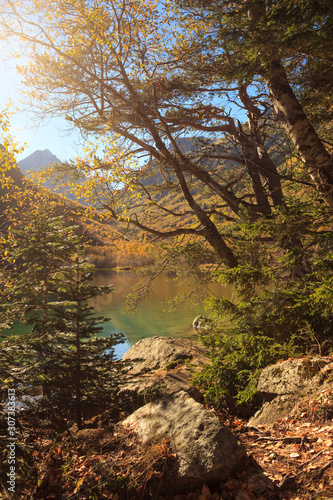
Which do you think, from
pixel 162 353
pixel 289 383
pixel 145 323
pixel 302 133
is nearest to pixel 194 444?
pixel 289 383

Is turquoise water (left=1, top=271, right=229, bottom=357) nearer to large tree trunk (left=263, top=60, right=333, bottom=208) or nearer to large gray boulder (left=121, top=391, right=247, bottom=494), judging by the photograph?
large tree trunk (left=263, top=60, right=333, bottom=208)

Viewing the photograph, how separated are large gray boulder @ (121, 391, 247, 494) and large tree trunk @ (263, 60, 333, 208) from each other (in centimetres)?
310

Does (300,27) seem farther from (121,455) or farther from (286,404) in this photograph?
(121,455)

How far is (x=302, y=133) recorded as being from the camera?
405 cm

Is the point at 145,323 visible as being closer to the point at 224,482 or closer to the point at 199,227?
the point at 199,227

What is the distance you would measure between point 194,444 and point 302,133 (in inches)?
165

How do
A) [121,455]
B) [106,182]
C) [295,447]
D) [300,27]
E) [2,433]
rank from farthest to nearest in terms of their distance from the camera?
[106,182], [300,27], [2,433], [121,455], [295,447]

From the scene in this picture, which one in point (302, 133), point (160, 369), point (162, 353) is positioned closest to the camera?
point (302, 133)

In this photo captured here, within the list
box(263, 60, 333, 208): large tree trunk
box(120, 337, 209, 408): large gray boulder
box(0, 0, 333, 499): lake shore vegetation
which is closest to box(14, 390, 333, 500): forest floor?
box(0, 0, 333, 499): lake shore vegetation

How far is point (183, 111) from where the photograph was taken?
24.9 feet

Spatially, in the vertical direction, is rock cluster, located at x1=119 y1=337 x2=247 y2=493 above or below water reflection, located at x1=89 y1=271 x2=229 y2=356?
above

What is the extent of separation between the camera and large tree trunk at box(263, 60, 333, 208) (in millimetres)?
3848

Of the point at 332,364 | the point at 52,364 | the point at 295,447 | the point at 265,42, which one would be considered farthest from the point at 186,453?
the point at 265,42

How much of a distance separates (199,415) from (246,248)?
8.58 feet
